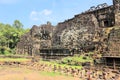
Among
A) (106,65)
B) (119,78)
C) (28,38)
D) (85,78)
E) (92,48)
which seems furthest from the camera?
(28,38)

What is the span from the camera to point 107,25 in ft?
115

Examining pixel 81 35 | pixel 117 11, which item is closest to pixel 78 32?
pixel 81 35

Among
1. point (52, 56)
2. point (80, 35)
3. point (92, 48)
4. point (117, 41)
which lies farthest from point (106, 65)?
point (52, 56)

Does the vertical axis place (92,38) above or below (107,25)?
below

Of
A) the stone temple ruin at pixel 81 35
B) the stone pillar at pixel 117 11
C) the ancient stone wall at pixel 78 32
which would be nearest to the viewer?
the stone temple ruin at pixel 81 35

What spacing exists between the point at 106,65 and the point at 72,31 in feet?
44.7

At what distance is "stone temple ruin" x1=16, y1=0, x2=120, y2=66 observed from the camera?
28984 millimetres

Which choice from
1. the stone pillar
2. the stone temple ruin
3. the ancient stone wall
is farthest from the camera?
the ancient stone wall

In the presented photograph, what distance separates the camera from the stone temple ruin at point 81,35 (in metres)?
29.0

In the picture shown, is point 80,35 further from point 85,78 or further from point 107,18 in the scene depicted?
point 85,78

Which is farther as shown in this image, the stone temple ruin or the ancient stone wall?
the ancient stone wall

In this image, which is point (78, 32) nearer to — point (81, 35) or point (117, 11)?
point (81, 35)

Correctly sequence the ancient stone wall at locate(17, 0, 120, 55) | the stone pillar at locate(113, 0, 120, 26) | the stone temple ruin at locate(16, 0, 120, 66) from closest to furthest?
the stone temple ruin at locate(16, 0, 120, 66) < the stone pillar at locate(113, 0, 120, 26) < the ancient stone wall at locate(17, 0, 120, 55)

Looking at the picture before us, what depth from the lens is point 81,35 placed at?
3506 cm
